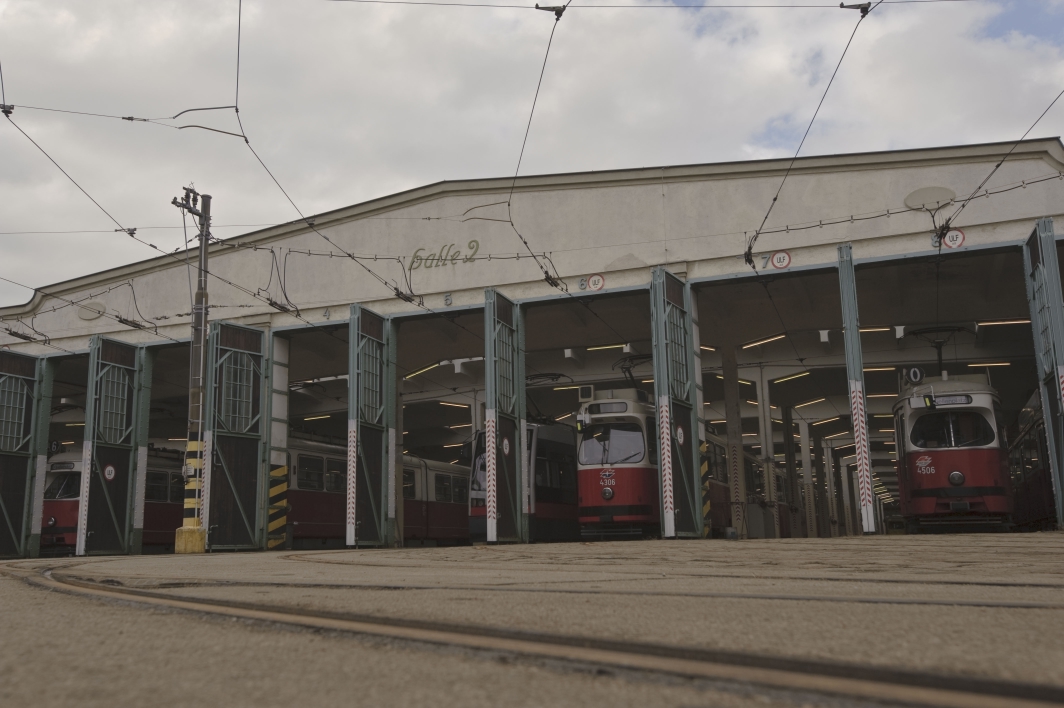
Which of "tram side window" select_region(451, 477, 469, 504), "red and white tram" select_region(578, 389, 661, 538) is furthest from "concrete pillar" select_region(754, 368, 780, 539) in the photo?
"tram side window" select_region(451, 477, 469, 504)

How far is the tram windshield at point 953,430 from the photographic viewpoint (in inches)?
773

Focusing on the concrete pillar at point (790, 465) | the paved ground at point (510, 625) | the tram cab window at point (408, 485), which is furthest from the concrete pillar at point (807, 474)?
the paved ground at point (510, 625)

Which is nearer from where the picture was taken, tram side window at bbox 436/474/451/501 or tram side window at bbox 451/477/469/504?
tram side window at bbox 436/474/451/501

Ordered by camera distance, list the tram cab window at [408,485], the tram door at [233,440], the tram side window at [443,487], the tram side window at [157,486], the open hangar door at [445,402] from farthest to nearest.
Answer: the tram side window at [443,487] < the tram cab window at [408,485] < the tram side window at [157,486] < the open hangar door at [445,402] < the tram door at [233,440]

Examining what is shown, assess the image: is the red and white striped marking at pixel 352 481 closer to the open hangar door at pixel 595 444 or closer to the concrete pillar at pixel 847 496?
the open hangar door at pixel 595 444

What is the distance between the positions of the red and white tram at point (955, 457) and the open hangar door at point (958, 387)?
0.02m

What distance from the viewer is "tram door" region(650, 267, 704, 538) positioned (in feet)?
63.6

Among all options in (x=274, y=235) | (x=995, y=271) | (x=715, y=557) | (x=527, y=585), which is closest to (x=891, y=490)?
(x=995, y=271)

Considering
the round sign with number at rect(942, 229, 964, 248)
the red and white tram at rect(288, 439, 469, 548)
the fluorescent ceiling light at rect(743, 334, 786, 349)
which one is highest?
the round sign with number at rect(942, 229, 964, 248)

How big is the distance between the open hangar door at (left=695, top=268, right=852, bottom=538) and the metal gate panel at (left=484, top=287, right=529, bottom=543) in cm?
447

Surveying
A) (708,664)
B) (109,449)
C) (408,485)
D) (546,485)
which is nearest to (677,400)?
(546,485)

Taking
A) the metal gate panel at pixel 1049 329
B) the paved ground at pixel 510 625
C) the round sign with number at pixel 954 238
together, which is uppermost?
the round sign with number at pixel 954 238

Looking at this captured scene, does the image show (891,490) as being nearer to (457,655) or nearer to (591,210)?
(591,210)

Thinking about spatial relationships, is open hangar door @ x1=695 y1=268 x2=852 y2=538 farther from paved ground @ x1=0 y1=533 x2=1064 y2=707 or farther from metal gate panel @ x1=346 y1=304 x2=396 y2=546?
paved ground @ x1=0 y1=533 x2=1064 y2=707
